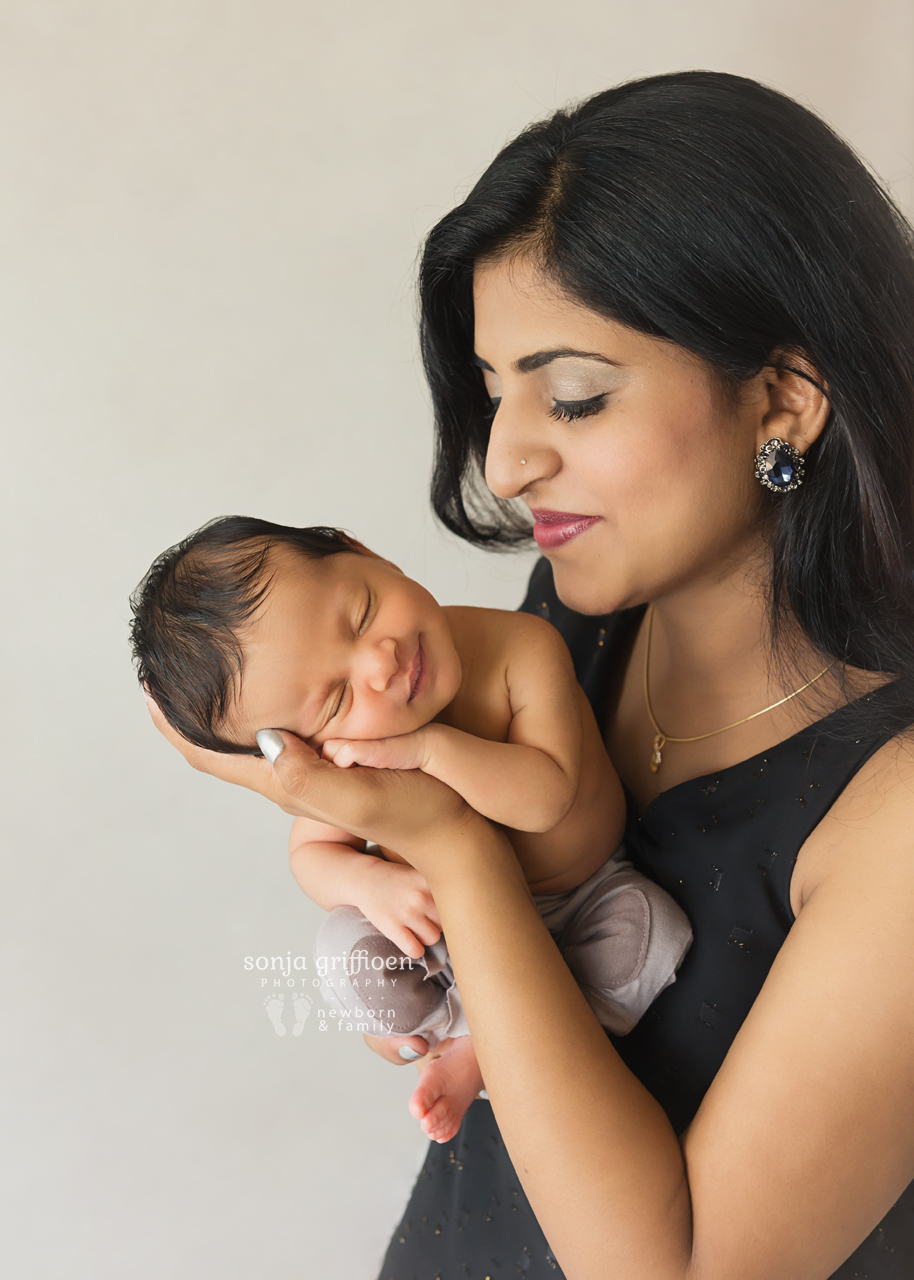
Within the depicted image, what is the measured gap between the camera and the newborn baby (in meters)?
1.28

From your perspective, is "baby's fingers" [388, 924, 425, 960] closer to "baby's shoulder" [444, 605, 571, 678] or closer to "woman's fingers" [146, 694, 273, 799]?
"woman's fingers" [146, 694, 273, 799]

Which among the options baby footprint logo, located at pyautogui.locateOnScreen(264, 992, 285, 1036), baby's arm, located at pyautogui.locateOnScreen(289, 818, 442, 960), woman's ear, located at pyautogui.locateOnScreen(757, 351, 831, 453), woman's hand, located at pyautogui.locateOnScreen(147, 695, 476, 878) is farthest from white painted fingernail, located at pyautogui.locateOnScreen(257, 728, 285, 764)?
baby footprint logo, located at pyautogui.locateOnScreen(264, 992, 285, 1036)

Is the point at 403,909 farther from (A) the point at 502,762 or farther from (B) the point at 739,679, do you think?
(B) the point at 739,679

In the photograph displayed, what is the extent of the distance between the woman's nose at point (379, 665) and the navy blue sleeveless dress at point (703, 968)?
487 millimetres

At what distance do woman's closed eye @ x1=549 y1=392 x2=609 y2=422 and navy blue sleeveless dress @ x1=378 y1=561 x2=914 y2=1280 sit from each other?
529 millimetres

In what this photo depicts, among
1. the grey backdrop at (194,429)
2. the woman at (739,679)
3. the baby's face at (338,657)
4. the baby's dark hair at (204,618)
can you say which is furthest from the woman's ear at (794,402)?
the grey backdrop at (194,429)

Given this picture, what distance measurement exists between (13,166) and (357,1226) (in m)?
2.60

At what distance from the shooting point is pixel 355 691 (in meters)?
1.31

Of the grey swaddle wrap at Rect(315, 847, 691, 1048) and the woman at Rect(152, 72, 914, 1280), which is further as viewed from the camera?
the grey swaddle wrap at Rect(315, 847, 691, 1048)

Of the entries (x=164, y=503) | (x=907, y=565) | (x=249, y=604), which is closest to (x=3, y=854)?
(x=164, y=503)

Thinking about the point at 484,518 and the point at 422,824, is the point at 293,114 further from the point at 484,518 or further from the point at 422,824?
the point at 422,824

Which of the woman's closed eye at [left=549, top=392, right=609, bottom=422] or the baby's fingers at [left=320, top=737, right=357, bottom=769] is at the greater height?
the woman's closed eye at [left=549, top=392, right=609, bottom=422]

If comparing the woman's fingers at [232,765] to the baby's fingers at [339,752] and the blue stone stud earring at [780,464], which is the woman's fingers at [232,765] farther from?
the blue stone stud earring at [780,464]

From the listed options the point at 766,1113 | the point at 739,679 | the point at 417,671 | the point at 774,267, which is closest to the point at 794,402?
the point at 774,267
